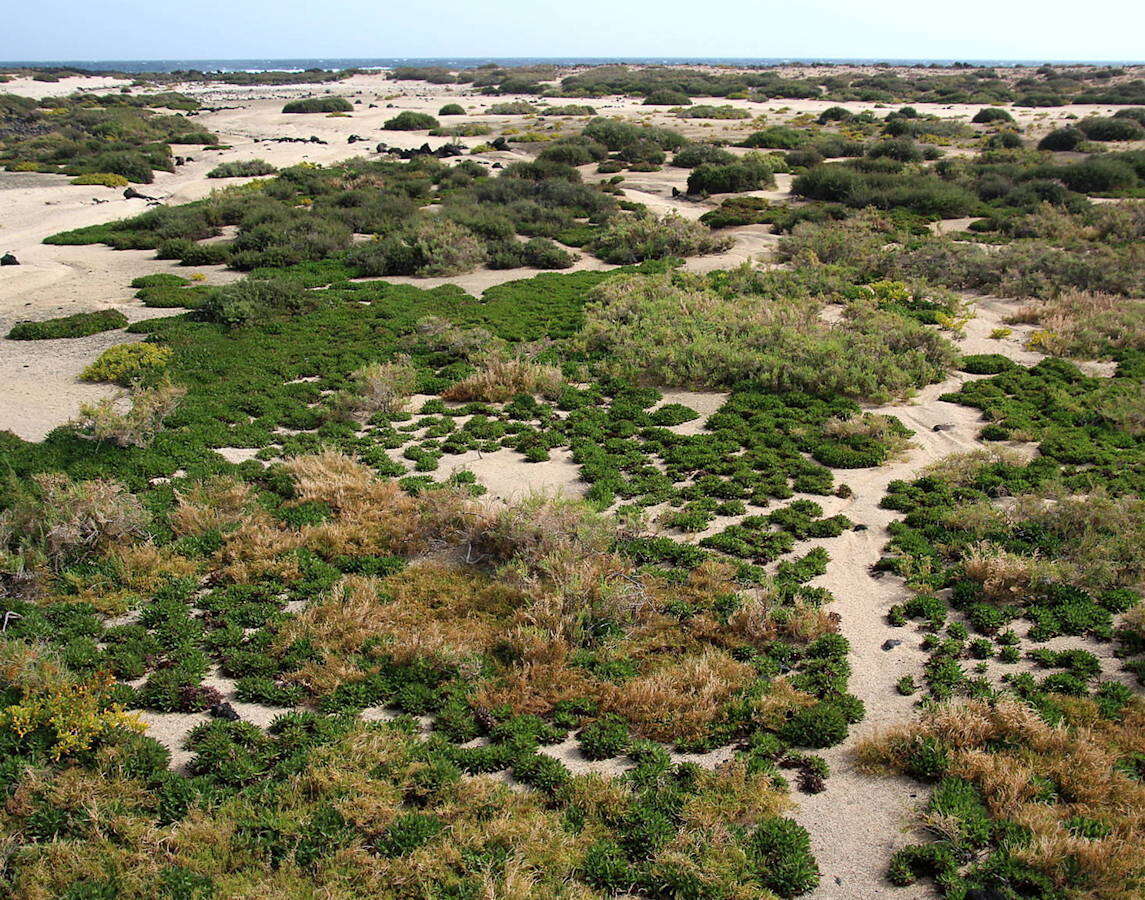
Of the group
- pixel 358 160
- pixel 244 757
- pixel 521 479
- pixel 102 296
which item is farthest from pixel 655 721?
pixel 358 160

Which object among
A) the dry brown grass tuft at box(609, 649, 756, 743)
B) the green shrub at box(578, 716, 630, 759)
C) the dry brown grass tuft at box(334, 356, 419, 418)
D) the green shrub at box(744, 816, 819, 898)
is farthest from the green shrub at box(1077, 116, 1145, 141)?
the green shrub at box(744, 816, 819, 898)

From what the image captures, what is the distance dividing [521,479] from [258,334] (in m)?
8.32

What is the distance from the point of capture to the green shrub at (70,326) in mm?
15227

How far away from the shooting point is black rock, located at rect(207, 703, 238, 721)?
6359 mm

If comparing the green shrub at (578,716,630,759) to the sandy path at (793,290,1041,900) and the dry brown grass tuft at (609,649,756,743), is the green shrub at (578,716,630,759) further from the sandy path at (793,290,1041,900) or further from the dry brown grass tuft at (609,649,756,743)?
the sandy path at (793,290,1041,900)

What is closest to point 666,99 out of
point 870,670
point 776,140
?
point 776,140

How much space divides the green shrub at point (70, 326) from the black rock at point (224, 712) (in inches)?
483

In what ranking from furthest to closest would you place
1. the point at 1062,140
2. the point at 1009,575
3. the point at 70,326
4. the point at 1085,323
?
the point at 1062,140
the point at 70,326
the point at 1085,323
the point at 1009,575

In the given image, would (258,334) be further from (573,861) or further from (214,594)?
(573,861)

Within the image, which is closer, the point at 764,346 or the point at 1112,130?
the point at 764,346

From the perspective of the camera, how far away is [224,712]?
6.36 meters

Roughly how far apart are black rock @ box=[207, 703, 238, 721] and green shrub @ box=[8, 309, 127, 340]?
40.2 ft

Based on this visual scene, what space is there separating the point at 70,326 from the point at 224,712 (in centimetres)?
1279

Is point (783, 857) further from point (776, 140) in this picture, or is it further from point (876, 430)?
point (776, 140)
